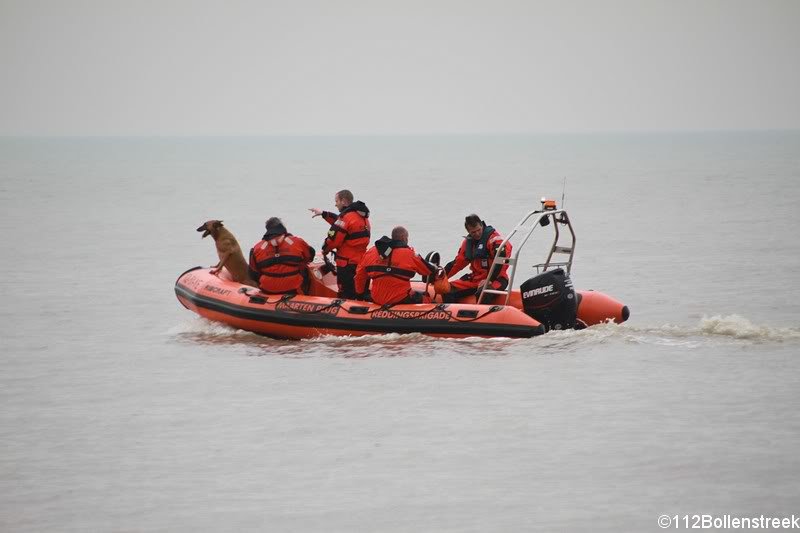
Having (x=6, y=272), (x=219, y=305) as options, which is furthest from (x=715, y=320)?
(x=6, y=272)

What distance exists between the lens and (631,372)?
32.7 feet

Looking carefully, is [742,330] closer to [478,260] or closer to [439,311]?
[478,260]

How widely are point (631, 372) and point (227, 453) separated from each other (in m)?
3.63

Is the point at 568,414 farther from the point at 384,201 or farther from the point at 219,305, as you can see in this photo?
the point at 384,201

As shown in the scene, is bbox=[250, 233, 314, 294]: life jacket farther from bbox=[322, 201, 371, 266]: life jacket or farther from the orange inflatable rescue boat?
bbox=[322, 201, 371, 266]: life jacket

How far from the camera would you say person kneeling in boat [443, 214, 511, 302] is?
10.5 metres

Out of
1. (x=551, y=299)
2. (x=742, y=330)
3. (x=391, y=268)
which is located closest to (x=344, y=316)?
(x=391, y=268)

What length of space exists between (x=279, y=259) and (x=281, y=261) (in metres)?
0.03

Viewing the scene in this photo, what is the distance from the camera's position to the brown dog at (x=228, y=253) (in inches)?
444

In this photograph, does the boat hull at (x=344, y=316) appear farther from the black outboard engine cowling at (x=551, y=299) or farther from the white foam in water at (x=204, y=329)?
the black outboard engine cowling at (x=551, y=299)

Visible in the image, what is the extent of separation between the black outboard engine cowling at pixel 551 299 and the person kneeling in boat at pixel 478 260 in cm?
28

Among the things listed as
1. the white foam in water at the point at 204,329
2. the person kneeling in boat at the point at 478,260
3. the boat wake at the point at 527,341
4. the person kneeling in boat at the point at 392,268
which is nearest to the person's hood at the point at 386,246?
the person kneeling in boat at the point at 392,268

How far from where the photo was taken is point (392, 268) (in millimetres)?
10266

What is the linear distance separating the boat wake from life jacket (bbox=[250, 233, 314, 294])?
522 mm
